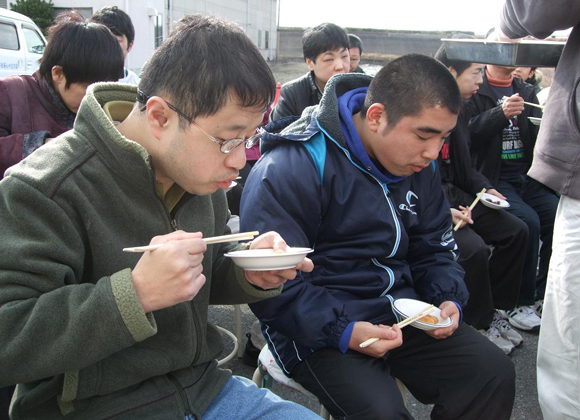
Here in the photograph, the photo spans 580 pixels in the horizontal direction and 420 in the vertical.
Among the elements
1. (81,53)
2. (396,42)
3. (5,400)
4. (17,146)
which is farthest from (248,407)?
(396,42)

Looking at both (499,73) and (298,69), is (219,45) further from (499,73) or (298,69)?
(298,69)

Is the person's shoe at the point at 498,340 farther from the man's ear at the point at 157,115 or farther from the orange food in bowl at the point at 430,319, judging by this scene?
the man's ear at the point at 157,115

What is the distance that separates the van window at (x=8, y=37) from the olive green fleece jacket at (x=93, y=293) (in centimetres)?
1114

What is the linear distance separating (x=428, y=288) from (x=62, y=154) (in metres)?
1.56

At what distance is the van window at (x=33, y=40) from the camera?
1127 centimetres

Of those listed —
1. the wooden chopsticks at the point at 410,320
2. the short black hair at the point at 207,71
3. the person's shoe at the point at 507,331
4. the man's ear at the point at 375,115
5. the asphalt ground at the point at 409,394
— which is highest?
the short black hair at the point at 207,71

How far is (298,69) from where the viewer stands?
870 inches

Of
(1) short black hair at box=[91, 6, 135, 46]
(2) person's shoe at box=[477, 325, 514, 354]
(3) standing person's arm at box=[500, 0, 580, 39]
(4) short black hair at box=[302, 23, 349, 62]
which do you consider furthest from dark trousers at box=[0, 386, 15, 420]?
(4) short black hair at box=[302, 23, 349, 62]

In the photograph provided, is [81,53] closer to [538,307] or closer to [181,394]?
[181,394]

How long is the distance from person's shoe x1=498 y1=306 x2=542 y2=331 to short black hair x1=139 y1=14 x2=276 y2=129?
2.91 metres

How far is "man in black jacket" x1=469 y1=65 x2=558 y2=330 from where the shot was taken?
3.48 m

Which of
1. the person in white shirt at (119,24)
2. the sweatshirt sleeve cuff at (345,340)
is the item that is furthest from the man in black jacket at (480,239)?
the person in white shirt at (119,24)

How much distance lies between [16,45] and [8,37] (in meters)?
0.21

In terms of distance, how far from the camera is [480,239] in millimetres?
3090
